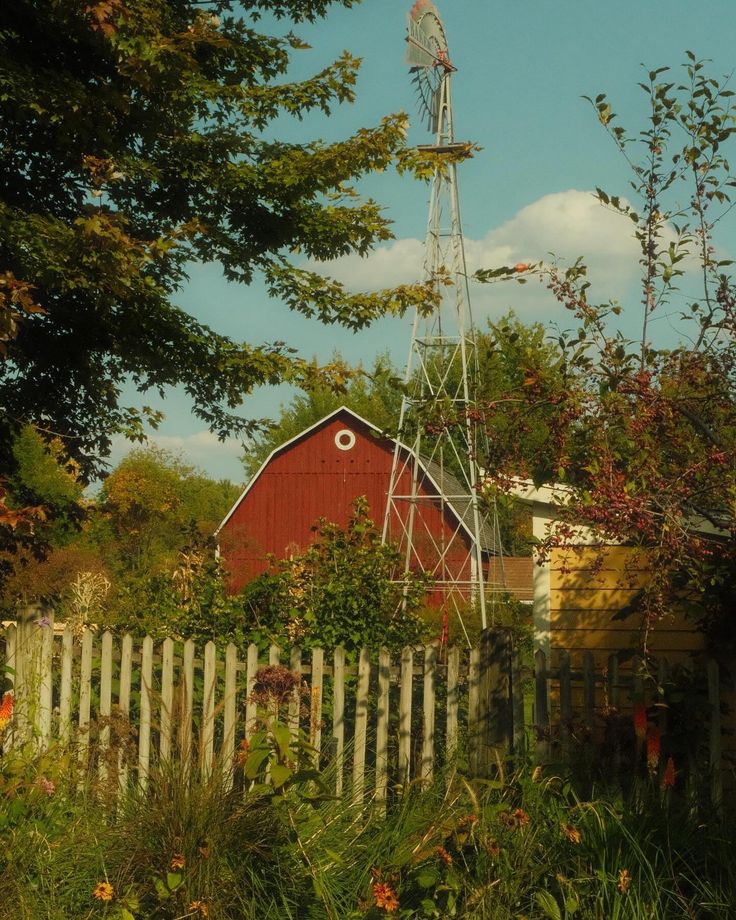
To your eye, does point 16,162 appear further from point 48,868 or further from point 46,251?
point 48,868

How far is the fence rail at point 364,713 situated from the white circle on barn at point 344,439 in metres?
26.8

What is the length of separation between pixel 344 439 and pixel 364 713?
27955mm

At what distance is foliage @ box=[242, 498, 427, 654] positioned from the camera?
29.0 ft

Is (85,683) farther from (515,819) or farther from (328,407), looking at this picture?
(328,407)

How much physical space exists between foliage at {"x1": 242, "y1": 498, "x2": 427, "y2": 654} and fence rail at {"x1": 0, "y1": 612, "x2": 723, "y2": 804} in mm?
1503

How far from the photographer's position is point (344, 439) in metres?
34.2

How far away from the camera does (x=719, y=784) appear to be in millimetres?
6145

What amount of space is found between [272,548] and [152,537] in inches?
199

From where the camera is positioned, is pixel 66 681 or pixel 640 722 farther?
pixel 66 681

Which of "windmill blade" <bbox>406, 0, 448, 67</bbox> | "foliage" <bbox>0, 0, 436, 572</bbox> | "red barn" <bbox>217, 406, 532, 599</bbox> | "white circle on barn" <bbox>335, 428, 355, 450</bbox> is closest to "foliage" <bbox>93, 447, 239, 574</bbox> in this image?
"red barn" <bbox>217, 406, 532, 599</bbox>

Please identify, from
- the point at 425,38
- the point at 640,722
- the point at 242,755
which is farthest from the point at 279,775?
the point at 425,38

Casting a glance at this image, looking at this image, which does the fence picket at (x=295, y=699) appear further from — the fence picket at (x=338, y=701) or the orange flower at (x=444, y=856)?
the orange flower at (x=444, y=856)

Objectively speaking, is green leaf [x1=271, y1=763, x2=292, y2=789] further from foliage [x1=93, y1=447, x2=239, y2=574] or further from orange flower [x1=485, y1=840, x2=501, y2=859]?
foliage [x1=93, y1=447, x2=239, y2=574]

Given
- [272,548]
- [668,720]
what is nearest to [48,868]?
[668,720]
